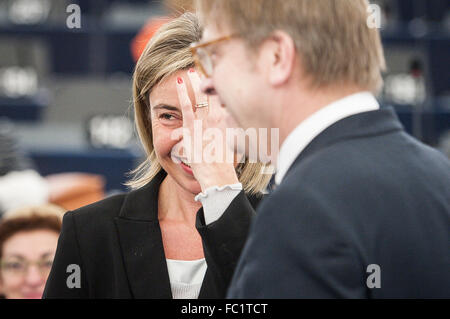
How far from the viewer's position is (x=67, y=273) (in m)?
1.45

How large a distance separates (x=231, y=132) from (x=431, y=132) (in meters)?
5.19

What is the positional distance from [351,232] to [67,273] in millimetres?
760

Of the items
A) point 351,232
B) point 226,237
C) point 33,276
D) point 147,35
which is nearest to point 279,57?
point 351,232

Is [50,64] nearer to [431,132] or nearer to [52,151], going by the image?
[52,151]

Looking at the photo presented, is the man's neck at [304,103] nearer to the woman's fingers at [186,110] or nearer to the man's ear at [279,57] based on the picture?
the man's ear at [279,57]

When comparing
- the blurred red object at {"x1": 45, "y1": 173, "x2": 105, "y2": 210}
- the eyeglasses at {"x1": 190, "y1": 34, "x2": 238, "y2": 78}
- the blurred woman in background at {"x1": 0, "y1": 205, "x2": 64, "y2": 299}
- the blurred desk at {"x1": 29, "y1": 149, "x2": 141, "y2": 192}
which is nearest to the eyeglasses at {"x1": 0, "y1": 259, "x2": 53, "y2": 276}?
the blurred woman in background at {"x1": 0, "y1": 205, "x2": 64, "y2": 299}

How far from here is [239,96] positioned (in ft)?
3.37

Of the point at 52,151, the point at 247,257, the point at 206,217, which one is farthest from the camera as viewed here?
the point at 52,151

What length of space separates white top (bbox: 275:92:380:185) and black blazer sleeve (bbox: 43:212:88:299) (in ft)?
2.03

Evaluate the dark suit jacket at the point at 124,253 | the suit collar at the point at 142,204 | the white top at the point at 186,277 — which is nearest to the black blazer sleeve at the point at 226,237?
Answer: the dark suit jacket at the point at 124,253

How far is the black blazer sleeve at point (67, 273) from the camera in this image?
1.44 meters

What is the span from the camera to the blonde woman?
133 cm

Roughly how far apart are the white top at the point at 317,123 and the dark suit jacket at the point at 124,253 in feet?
1.16
